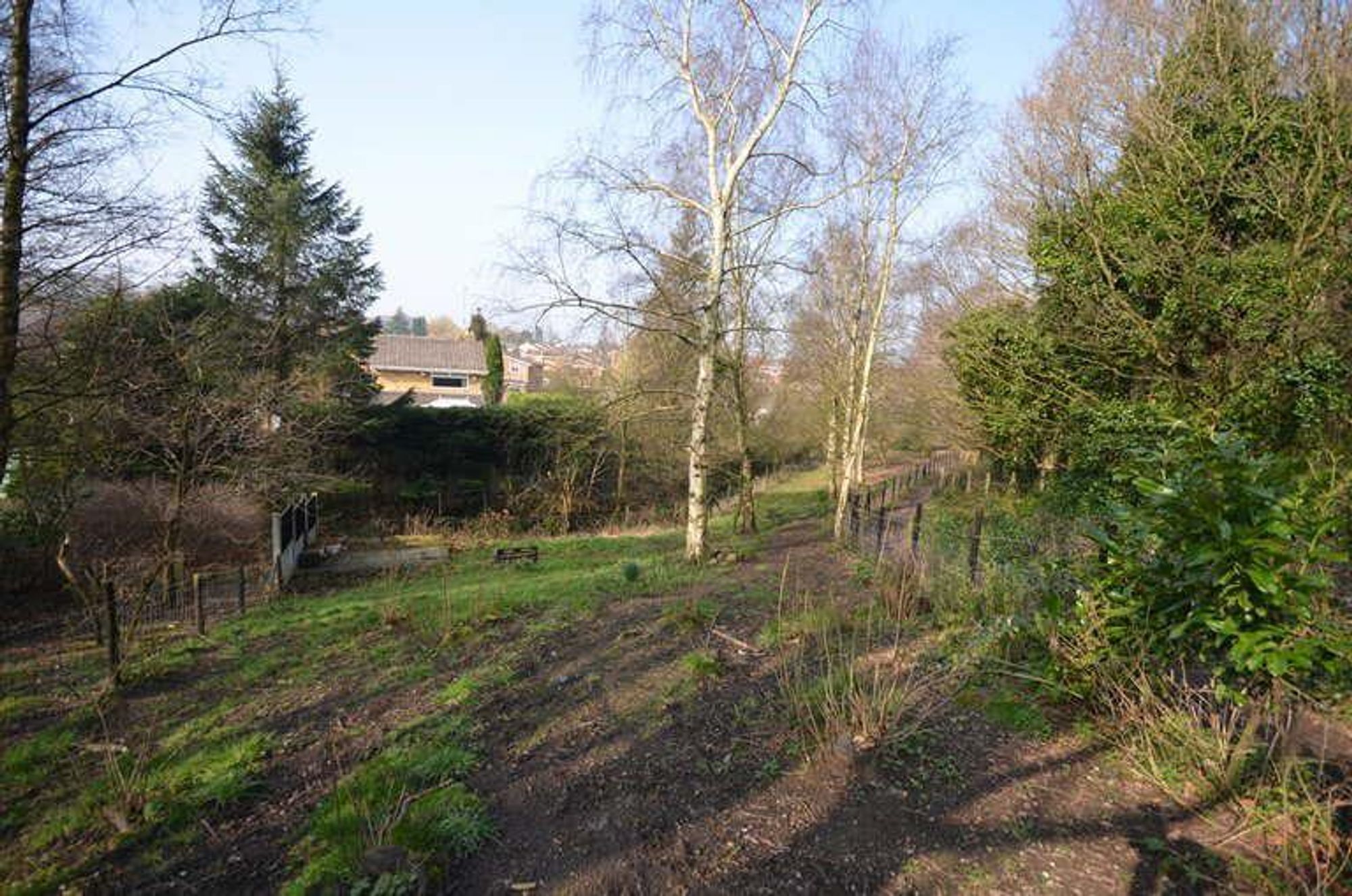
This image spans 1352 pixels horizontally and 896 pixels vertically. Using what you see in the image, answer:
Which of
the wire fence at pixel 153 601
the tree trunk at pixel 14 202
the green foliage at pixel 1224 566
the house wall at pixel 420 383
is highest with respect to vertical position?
the house wall at pixel 420 383

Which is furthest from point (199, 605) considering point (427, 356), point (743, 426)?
point (427, 356)

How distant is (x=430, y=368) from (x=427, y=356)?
114cm

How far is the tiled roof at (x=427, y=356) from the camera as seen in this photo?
41188 millimetres

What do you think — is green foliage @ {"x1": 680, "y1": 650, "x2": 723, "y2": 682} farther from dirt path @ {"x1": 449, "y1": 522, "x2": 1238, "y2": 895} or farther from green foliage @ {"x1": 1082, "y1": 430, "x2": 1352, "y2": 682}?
green foliage @ {"x1": 1082, "y1": 430, "x2": 1352, "y2": 682}

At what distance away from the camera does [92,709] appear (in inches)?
207

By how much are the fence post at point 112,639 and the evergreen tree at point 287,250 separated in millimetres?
11920

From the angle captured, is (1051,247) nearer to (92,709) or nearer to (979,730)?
(979,730)

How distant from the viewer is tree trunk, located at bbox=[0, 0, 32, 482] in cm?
443

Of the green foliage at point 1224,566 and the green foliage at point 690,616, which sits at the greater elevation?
the green foliage at point 1224,566

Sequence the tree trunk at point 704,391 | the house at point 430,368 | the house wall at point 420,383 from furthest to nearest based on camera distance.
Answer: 1. the house at point 430,368
2. the house wall at point 420,383
3. the tree trunk at point 704,391

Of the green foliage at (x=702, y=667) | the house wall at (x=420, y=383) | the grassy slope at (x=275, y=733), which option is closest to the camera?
the grassy slope at (x=275, y=733)

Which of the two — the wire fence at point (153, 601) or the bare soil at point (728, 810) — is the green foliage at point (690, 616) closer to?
the bare soil at point (728, 810)

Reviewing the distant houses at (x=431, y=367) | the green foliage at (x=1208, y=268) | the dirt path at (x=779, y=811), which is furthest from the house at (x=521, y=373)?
the dirt path at (x=779, y=811)

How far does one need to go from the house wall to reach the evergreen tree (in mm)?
21330
